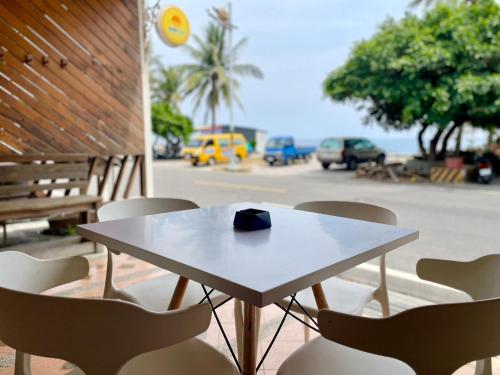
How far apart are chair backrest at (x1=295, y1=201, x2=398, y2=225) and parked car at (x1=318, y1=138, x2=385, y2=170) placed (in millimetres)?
11807

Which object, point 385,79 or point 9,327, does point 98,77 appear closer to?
point 9,327

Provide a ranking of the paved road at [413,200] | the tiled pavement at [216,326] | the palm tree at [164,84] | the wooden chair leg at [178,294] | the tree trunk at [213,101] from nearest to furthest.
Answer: the wooden chair leg at [178,294] < the tiled pavement at [216,326] < the paved road at [413,200] < the tree trunk at [213,101] < the palm tree at [164,84]

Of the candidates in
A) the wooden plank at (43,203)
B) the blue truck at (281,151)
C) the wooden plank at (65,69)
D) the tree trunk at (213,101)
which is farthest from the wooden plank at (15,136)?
the tree trunk at (213,101)

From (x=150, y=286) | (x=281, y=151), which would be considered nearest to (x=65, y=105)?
(x=150, y=286)

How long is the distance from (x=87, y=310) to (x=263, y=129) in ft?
92.1

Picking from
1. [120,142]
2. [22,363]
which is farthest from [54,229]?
[22,363]

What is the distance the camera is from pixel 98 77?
4270mm

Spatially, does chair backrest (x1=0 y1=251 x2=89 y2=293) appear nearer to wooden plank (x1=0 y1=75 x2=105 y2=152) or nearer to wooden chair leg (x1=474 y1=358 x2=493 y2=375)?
wooden chair leg (x1=474 y1=358 x2=493 y2=375)

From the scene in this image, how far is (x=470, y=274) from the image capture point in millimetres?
1388

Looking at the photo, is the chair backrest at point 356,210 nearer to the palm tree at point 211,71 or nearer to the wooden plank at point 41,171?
the wooden plank at point 41,171

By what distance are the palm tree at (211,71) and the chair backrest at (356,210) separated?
59.8 feet

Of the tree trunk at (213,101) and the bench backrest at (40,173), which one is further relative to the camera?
the tree trunk at (213,101)

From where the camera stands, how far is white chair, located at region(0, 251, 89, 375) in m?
1.26

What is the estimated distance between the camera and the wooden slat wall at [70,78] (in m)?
3.66
